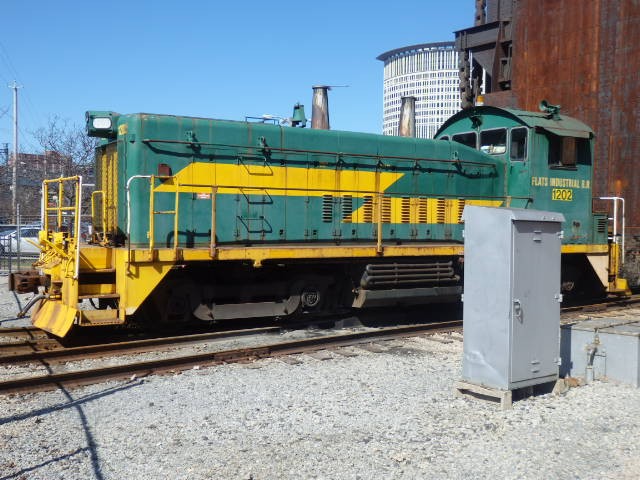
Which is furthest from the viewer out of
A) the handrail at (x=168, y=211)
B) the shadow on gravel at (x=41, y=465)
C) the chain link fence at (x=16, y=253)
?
the chain link fence at (x=16, y=253)

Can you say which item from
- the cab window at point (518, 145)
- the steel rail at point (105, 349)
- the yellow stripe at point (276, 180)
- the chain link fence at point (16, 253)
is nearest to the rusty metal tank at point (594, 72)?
the cab window at point (518, 145)

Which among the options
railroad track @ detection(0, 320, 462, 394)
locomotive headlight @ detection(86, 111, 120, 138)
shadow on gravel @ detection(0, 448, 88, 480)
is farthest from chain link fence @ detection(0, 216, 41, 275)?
shadow on gravel @ detection(0, 448, 88, 480)

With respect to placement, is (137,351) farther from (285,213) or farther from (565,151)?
(565,151)

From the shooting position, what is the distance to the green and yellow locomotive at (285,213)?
319 inches

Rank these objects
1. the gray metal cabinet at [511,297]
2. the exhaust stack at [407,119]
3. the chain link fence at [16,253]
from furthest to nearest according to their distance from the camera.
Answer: the chain link fence at [16,253], the exhaust stack at [407,119], the gray metal cabinet at [511,297]

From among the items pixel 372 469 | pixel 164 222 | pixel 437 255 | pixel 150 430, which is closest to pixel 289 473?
pixel 372 469

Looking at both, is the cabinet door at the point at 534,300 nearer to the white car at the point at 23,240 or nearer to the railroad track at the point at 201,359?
the railroad track at the point at 201,359

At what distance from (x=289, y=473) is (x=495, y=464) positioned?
1.45m

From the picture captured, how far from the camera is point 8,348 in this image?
7.96 meters

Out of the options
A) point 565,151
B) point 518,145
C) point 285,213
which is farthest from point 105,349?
point 565,151

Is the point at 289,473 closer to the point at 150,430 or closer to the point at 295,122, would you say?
the point at 150,430

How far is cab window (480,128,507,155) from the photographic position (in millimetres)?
11102

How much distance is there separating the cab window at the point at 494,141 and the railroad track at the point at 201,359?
349 cm

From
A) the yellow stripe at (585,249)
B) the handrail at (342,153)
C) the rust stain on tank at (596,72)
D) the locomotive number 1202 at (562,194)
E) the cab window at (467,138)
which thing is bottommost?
the yellow stripe at (585,249)
